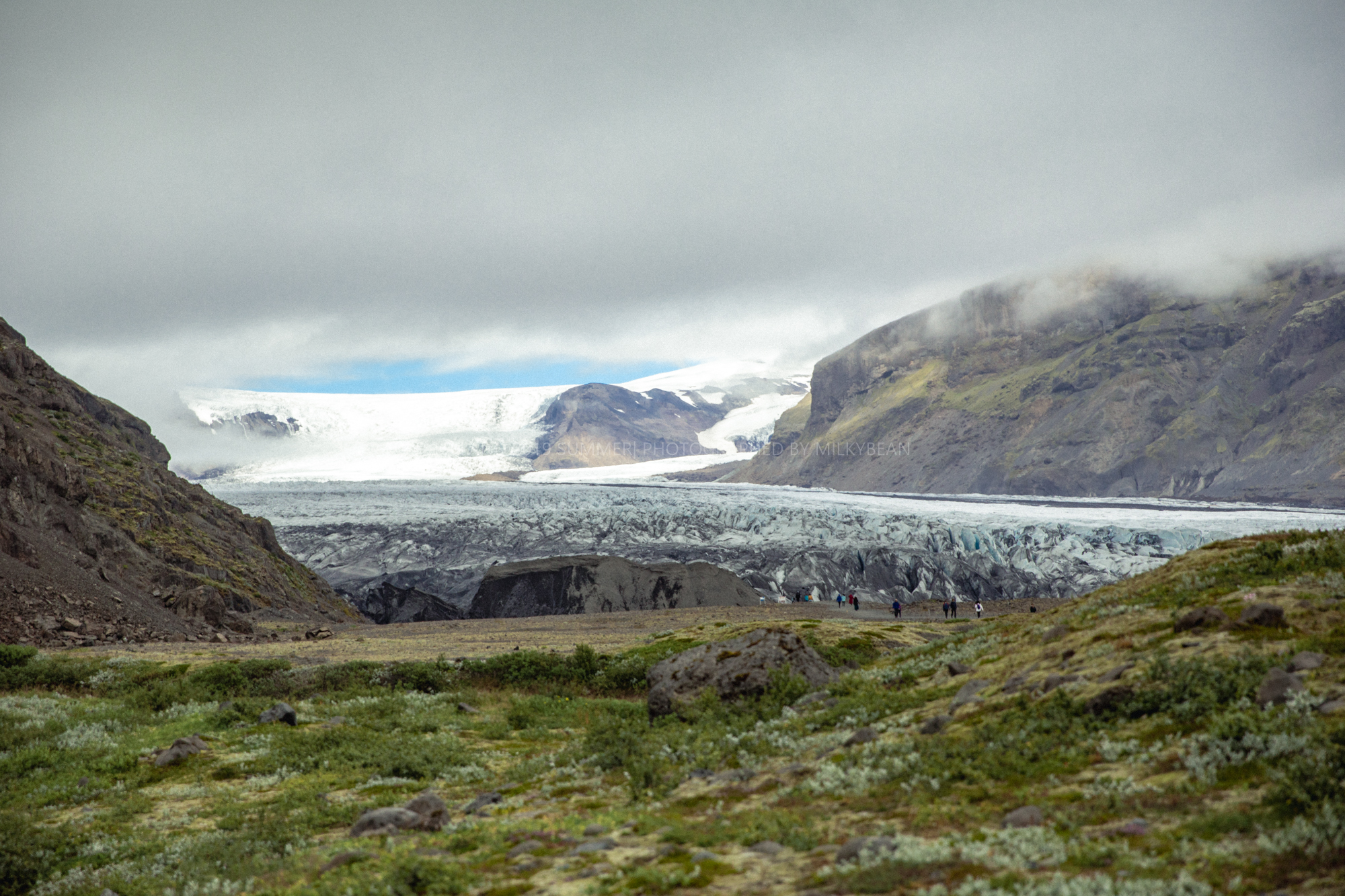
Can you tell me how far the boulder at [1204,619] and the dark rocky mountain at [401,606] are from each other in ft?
208

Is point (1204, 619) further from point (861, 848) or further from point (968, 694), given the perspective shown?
point (861, 848)

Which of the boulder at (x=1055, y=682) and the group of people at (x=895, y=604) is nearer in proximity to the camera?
the boulder at (x=1055, y=682)

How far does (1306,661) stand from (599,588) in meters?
59.5

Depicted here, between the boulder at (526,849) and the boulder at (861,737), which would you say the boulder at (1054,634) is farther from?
the boulder at (526,849)

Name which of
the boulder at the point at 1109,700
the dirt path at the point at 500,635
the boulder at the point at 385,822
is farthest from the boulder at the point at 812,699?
the dirt path at the point at 500,635

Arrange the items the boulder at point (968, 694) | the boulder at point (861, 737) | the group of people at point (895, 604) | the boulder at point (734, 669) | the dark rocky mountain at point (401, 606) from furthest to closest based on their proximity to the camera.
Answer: the dark rocky mountain at point (401, 606) < the group of people at point (895, 604) < the boulder at point (734, 669) < the boulder at point (968, 694) < the boulder at point (861, 737)

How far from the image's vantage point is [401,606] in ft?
234

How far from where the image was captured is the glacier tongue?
7319 cm

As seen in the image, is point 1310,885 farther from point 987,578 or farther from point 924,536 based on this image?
point 924,536

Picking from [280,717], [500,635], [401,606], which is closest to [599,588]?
[401,606]

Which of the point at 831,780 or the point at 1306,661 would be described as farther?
the point at 831,780

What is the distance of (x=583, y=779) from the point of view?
1310 centimetres

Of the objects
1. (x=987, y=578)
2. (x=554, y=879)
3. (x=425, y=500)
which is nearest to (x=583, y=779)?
(x=554, y=879)

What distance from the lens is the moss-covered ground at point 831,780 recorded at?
7.01m
